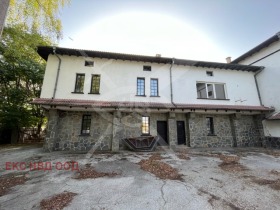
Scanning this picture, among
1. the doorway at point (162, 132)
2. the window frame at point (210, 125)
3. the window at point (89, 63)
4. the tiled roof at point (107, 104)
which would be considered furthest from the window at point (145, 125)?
the window at point (89, 63)

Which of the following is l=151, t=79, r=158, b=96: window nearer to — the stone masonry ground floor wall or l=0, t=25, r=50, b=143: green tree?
the stone masonry ground floor wall

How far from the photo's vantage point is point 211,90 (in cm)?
1191

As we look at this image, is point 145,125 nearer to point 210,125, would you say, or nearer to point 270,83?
point 210,125

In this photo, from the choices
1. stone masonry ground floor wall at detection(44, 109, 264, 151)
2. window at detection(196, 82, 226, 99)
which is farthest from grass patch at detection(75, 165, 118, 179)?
window at detection(196, 82, 226, 99)

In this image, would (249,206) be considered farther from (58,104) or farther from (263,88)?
(263,88)

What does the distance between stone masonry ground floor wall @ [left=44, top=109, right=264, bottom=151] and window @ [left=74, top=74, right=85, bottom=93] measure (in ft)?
5.57

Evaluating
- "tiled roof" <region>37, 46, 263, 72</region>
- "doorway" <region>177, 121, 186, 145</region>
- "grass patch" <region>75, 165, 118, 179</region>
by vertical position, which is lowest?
"grass patch" <region>75, 165, 118, 179</region>

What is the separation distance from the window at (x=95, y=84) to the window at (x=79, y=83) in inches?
28.4

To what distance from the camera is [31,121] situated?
42.8 ft

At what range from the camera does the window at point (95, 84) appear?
10086 mm

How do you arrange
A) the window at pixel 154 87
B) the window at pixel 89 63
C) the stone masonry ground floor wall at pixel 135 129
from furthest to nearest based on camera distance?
1. the window at pixel 154 87
2. the window at pixel 89 63
3. the stone masonry ground floor wall at pixel 135 129

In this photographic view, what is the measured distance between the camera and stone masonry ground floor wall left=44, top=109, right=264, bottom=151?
361 inches

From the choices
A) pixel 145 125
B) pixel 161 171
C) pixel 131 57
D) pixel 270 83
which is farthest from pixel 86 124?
pixel 270 83

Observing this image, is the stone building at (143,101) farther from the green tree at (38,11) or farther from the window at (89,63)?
the green tree at (38,11)
